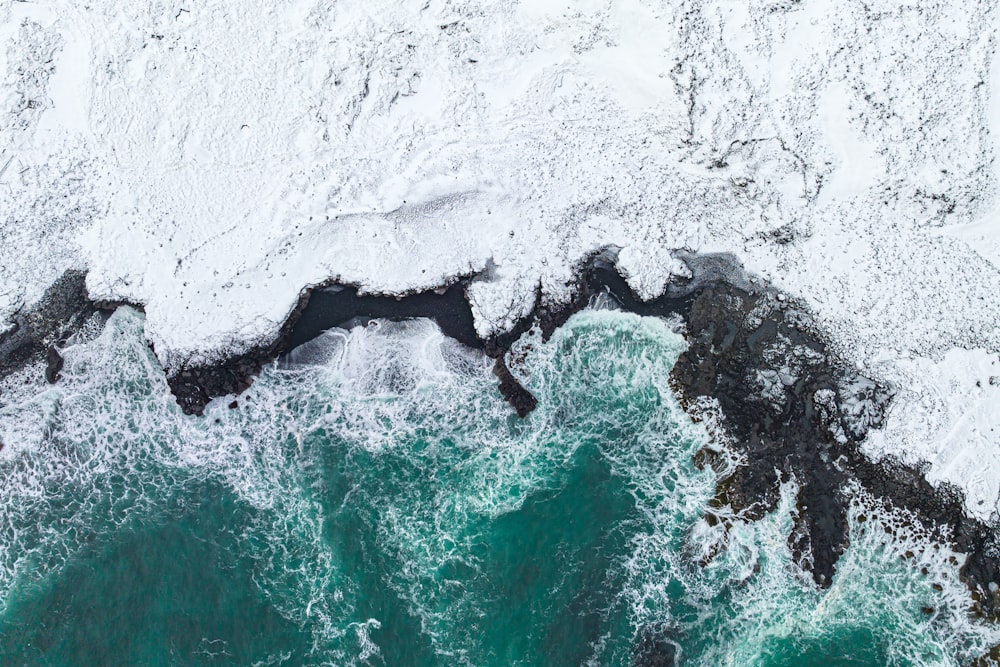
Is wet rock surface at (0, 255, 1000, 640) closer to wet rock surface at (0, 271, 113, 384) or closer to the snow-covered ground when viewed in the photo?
wet rock surface at (0, 271, 113, 384)

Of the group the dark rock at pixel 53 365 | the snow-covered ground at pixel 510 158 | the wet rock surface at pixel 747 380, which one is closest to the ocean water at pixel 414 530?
the dark rock at pixel 53 365

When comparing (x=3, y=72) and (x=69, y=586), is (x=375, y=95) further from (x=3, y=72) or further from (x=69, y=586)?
(x=69, y=586)

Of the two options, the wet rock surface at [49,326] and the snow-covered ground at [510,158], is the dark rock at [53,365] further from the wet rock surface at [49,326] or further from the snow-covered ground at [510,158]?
the snow-covered ground at [510,158]

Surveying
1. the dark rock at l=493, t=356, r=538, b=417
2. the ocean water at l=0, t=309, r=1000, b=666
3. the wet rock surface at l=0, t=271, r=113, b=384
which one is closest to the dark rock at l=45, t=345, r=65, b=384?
the wet rock surface at l=0, t=271, r=113, b=384

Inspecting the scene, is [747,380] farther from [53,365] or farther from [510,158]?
[53,365]

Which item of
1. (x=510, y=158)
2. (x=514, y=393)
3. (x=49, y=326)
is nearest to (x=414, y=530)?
(x=514, y=393)

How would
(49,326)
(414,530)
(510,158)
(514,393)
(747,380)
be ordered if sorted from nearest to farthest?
1. (414,530)
2. (514,393)
3. (747,380)
4. (49,326)
5. (510,158)
